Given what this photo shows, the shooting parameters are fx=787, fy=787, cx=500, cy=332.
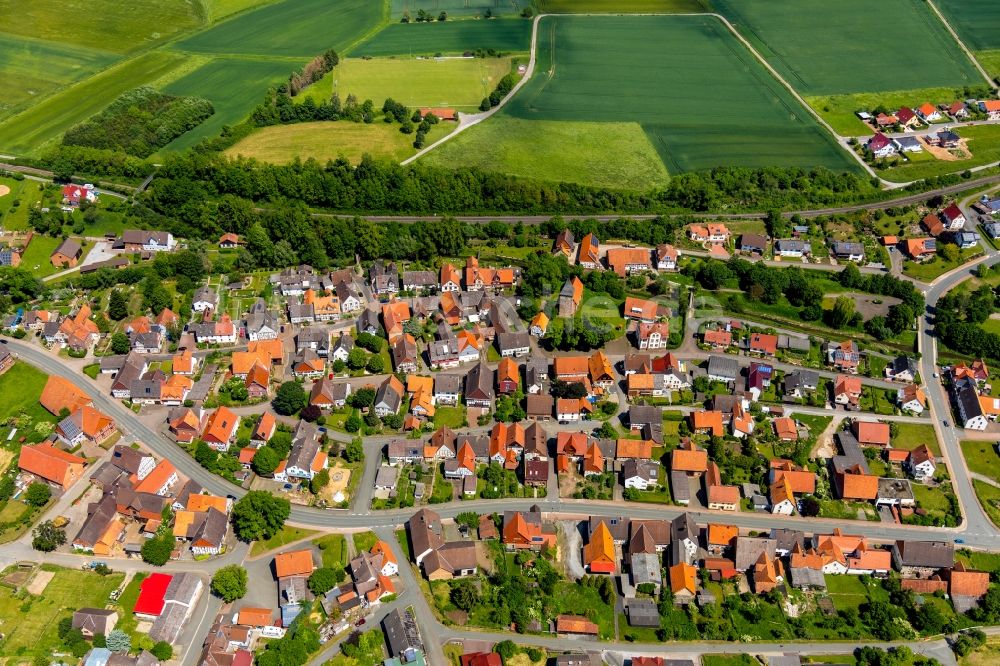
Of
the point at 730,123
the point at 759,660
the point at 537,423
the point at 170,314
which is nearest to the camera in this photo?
the point at 759,660

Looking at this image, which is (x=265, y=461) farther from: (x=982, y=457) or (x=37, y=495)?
(x=982, y=457)

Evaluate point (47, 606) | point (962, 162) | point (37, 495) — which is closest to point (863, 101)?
point (962, 162)

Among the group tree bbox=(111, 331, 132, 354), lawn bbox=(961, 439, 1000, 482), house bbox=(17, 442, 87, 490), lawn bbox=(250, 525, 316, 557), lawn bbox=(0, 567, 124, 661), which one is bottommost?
lawn bbox=(0, 567, 124, 661)

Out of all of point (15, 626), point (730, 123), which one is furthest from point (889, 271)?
point (15, 626)

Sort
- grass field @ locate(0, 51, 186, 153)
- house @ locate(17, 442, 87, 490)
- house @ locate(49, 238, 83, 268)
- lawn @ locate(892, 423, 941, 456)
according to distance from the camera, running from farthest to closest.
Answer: grass field @ locate(0, 51, 186, 153), house @ locate(49, 238, 83, 268), lawn @ locate(892, 423, 941, 456), house @ locate(17, 442, 87, 490)

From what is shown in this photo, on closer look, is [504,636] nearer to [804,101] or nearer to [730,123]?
[730,123]

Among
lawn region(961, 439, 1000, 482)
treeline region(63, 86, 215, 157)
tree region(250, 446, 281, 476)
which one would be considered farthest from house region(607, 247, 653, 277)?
treeline region(63, 86, 215, 157)

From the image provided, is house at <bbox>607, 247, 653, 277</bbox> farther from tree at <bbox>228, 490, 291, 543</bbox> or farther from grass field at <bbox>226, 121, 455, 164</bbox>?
tree at <bbox>228, 490, 291, 543</bbox>
